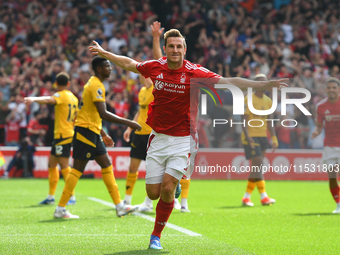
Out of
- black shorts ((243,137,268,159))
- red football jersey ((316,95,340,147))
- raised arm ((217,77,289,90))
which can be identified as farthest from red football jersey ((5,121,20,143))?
raised arm ((217,77,289,90))

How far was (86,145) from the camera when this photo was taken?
7367mm

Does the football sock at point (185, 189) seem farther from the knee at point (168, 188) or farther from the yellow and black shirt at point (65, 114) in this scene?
the knee at point (168, 188)

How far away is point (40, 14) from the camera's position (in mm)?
21172

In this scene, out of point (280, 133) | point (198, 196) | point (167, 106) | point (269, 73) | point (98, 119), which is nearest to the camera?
point (167, 106)

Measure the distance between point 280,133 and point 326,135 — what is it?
6.94 m

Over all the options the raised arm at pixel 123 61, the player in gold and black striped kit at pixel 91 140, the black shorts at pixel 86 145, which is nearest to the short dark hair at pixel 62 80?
the player in gold and black striped kit at pixel 91 140

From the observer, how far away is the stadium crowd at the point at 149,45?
1655 centimetres

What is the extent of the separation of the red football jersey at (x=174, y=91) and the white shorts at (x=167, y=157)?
0.09 m

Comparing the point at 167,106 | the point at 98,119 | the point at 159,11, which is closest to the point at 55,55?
the point at 159,11

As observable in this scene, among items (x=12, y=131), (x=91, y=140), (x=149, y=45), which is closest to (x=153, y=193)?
(x=91, y=140)

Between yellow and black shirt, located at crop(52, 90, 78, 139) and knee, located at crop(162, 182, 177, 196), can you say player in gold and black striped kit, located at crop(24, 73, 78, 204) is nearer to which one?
yellow and black shirt, located at crop(52, 90, 78, 139)

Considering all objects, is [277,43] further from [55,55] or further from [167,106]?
[167,106]

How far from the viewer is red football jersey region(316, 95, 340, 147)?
880 centimetres

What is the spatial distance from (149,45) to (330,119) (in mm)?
13496
